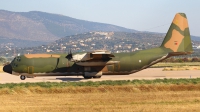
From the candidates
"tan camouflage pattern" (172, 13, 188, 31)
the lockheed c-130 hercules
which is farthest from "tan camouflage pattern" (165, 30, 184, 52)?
"tan camouflage pattern" (172, 13, 188, 31)

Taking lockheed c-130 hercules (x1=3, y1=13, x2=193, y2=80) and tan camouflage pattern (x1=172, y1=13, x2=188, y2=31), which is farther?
tan camouflage pattern (x1=172, y1=13, x2=188, y2=31)

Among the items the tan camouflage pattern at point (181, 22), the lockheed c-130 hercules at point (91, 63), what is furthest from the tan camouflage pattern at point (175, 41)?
the tan camouflage pattern at point (181, 22)

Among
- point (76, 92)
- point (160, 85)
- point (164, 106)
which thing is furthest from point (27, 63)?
point (164, 106)

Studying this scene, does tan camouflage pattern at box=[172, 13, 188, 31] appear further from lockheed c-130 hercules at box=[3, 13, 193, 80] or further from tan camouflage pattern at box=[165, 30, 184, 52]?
lockheed c-130 hercules at box=[3, 13, 193, 80]

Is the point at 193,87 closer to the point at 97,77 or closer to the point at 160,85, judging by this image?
the point at 160,85

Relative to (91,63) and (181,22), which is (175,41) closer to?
(181,22)

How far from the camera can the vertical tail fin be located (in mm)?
46562

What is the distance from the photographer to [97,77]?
46500mm

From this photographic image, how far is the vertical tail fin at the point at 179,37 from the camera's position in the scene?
4656 centimetres

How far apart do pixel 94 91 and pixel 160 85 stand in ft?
20.7

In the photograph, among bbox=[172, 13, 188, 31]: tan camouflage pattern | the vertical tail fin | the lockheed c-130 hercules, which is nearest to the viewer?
the lockheed c-130 hercules

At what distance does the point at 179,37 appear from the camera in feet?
154

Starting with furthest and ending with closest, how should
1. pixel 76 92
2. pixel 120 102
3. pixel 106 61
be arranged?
pixel 106 61
pixel 76 92
pixel 120 102

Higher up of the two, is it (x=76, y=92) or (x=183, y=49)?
(x=183, y=49)
